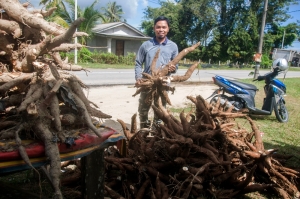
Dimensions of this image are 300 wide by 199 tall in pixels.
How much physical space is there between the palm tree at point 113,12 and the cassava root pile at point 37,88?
39.6 metres

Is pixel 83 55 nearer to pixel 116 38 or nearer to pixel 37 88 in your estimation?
pixel 37 88

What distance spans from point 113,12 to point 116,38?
19.6 m

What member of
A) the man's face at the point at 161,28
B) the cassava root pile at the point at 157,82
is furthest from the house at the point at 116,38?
the cassava root pile at the point at 157,82

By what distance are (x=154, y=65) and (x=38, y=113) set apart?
2.13 m

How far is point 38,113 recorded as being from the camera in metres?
1.91

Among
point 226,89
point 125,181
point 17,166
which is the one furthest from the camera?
point 226,89

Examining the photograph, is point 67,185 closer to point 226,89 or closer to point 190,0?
point 226,89

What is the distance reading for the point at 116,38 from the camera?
2644 centimetres

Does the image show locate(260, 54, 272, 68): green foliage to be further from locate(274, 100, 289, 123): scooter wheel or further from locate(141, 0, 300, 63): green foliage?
locate(274, 100, 289, 123): scooter wheel

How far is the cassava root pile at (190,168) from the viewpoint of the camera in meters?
2.78

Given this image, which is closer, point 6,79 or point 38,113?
point 38,113

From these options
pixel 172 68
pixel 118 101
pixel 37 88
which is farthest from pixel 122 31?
pixel 37 88

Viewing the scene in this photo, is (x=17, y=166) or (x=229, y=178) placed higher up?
(x=17, y=166)

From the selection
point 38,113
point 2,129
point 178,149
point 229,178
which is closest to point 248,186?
point 229,178
